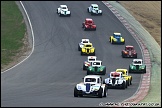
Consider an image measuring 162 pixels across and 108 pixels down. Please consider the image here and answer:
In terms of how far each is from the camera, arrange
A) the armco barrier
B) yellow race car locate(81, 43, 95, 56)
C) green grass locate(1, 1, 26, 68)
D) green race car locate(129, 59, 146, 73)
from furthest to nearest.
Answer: yellow race car locate(81, 43, 95, 56) < green grass locate(1, 1, 26, 68) < green race car locate(129, 59, 146, 73) < the armco barrier

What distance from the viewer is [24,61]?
2457 inches

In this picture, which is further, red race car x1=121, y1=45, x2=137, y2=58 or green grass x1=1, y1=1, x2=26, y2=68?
green grass x1=1, y1=1, x2=26, y2=68

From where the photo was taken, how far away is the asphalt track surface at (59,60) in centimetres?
4012

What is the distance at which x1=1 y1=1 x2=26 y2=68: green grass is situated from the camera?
67094 millimetres

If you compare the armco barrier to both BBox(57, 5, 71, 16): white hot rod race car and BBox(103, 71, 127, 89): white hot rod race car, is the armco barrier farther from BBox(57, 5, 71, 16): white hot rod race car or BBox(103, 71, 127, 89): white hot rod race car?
BBox(57, 5, 71, 16): white hot rod race car

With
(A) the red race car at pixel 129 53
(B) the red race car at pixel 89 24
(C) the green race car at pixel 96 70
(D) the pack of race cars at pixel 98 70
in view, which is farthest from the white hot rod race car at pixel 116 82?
(B) the red race car at pixel 89 24

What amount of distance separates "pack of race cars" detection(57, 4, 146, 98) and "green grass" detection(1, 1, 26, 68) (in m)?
6.63

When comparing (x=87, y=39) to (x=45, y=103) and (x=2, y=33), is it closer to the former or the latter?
(x=2, y=33)

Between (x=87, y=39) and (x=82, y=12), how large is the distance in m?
19.1

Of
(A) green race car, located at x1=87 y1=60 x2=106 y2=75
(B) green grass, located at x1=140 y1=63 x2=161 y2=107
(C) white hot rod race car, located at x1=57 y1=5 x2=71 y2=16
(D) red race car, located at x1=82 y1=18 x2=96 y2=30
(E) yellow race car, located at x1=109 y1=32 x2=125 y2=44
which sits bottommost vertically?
(B) green grass, located at x1=140 y1=63 x2=161 y2=107

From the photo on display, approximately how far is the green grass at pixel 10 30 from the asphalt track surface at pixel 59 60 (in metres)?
1.79

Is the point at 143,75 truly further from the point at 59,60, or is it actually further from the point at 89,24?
the point at 89,24

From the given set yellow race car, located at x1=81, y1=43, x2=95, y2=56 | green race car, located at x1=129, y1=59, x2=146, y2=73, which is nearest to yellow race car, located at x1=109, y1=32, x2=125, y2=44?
yellow race car, located at x1=81, y1=43, x2=95, y2=56

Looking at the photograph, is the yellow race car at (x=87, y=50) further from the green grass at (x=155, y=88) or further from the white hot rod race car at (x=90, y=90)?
the white hot rod race car at (x=90, y=90)
